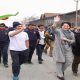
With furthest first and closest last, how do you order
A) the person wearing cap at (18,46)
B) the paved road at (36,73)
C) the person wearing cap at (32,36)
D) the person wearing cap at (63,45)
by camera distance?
the person wearing cap at (32,36) → the paved road at (36,73) → the person wearing cap at (63,45) → the person wearing cap at (18,46)

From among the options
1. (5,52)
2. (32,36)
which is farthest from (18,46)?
(32,36)

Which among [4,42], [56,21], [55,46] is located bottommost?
[4,42]

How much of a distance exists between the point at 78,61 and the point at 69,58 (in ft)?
2.92

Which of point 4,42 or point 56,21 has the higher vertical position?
point 56,21

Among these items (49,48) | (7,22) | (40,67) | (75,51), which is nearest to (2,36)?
(7,22)

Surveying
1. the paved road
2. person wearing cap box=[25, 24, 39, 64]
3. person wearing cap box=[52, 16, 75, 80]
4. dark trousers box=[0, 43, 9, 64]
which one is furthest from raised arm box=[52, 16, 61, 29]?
person wearing cap box=[25, 24, 39, 64]

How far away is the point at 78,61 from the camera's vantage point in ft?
36.1

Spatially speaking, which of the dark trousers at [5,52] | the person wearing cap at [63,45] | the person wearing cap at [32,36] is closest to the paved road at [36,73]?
the dark trousers at [5,52]

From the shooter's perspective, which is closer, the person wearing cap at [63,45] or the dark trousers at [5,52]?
the person wearing cap at [63,45]

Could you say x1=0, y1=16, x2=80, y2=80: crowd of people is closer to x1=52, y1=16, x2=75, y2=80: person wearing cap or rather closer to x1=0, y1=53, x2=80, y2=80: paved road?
x1=52, y1=16, x2=75, y2=80: person wearing cap

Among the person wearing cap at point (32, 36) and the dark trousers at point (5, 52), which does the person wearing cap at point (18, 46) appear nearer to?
the dark trousers at point (5, 52)

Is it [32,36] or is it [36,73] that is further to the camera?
[32,36]

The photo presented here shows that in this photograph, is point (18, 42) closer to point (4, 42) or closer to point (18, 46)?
point (18, 46)

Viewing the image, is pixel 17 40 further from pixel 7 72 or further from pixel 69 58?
pixel 7 72
